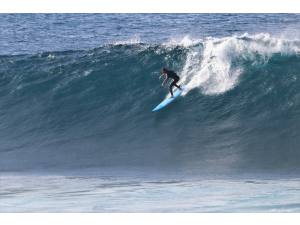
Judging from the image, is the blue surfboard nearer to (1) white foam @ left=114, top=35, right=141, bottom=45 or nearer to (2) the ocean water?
(2) the ocean water

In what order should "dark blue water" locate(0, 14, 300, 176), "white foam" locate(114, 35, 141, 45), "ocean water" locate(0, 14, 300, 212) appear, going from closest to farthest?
"ocean water" locate(0, 14, 300, 212) < "dark blue water" locate(0, 14, 300, 176) < "white foam" locate(114, 35, 141, 45)

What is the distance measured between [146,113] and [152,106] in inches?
5.6

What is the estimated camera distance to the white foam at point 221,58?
10.3m

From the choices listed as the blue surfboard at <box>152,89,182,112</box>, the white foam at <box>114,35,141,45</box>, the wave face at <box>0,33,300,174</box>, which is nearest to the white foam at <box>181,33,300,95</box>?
the wave face at <box>0,33,300,174</box>

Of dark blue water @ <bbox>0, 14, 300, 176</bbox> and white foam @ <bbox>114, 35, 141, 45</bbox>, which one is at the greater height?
white foam @ <bbox>114, 35, 141, 45</bbox>

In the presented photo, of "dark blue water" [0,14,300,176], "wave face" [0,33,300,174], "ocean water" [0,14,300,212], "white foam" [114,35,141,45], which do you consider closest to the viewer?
"ocean water" [0,14,300,212]

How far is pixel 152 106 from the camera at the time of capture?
10320mm

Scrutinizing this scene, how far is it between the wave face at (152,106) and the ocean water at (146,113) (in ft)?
0.06

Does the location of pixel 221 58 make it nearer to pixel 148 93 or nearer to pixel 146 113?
pixel 148 93

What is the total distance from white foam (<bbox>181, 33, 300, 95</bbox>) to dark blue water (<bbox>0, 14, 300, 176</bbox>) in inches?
0.6

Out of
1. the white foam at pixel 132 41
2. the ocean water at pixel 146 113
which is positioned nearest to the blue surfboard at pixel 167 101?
the ocean water at pixel 146 113

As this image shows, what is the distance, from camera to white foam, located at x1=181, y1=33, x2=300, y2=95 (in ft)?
33.9
